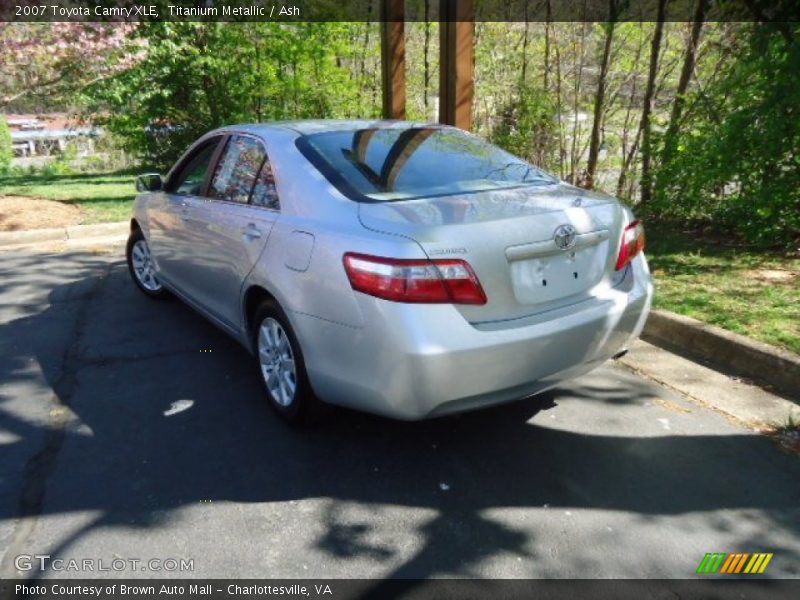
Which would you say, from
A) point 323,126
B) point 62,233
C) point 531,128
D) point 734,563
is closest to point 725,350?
point 734,563

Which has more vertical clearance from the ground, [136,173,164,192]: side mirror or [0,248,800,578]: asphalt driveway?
[136,173,164,192]: side mirror

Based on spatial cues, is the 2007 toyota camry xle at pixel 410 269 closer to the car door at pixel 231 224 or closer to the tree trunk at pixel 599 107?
the car door at pixel 231 224

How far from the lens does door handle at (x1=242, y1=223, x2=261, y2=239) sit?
3.43 m

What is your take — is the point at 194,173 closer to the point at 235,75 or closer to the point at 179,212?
the point at 179,212

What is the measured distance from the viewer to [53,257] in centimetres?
746

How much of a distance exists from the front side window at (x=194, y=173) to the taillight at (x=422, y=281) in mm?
2157

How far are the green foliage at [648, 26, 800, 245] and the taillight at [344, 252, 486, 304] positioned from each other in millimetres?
3979

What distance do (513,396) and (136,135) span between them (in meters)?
12.1

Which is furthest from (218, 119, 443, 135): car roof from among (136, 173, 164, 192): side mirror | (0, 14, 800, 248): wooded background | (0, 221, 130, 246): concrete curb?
(0, 221, 130, 246): concrete curb

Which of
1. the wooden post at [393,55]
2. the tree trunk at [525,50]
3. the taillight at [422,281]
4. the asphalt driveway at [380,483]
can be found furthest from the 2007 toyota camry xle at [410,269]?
the tree trunk at [525,50]

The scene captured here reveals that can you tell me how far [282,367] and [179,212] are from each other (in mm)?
1739

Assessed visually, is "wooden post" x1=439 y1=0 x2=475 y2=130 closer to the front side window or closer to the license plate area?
the front side window

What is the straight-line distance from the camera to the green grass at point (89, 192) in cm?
947

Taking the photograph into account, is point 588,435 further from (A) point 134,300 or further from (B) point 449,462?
(A) point 134,300
